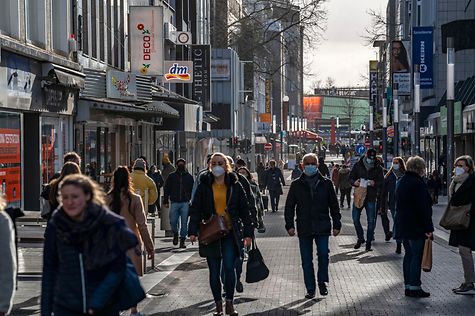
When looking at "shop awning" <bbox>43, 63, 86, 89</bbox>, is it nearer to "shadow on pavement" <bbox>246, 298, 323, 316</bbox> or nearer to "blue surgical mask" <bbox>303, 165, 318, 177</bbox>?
"blue surgical mask" <bbox>303, 165, 318, 177</bbox>

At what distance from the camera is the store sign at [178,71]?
44.2 meters

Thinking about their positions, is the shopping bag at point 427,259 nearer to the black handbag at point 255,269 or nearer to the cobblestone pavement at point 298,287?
the cobblestone pavement at point 298,287

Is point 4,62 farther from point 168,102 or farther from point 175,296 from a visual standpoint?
point 168,102

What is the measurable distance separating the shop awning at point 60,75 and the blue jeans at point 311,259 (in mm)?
Answer: 13515

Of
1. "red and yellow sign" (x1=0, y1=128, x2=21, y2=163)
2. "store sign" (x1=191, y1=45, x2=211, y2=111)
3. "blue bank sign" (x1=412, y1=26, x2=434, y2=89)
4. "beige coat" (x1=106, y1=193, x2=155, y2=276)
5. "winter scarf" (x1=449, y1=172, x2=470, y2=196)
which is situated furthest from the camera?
"store sign" (x1=191, y1=45, x2=211, y2=111)

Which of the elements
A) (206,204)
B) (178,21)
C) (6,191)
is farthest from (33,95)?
(178,21)

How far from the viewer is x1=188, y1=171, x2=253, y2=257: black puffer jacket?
475 inches

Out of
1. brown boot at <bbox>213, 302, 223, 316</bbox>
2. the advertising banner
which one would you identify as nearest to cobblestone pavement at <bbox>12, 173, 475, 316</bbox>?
brown boot at <bbox>213, 302, 223, 316</bbox>

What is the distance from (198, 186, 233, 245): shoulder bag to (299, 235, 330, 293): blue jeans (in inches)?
79.6

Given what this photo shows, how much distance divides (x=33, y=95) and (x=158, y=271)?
372 inches

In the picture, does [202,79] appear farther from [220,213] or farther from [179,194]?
[220,213]

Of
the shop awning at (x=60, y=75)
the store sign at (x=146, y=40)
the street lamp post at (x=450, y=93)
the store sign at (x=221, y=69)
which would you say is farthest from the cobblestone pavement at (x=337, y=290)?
the store sign at (x=221, y=69)

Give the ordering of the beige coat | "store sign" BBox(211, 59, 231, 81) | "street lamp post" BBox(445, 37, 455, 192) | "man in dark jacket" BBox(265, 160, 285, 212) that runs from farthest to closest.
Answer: "store sign" BBox(211, 59, 231, 81), "man in dark jacket" BBox(265, 160, 285, 212), "street lamp post" BBox(445, 37, 455, 192), the beige coat

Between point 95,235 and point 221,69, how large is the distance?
6723 centimetres
